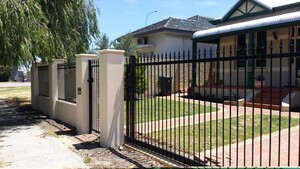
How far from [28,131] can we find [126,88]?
3.88 metres

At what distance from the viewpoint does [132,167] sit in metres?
5.75

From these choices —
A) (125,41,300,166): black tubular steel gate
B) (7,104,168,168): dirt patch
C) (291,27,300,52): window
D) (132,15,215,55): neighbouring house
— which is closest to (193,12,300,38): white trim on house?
(291,27,300,52): window

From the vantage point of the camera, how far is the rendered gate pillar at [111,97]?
7.33 meters

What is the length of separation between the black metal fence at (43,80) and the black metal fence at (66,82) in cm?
126

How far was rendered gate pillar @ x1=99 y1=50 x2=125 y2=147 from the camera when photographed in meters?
7.33

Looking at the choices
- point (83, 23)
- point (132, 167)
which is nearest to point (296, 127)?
point (132, 167)

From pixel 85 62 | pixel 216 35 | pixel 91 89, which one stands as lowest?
pixel 91 89

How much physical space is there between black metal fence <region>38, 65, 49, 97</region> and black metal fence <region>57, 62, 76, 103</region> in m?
1.26

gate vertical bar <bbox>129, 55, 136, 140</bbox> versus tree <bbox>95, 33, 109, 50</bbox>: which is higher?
tree <bbox>95, 33, 109, 50</bbox>

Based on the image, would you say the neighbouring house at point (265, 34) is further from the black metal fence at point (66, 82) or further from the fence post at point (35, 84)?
the fence post at point (35, 84)

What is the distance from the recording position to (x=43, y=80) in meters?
13.8

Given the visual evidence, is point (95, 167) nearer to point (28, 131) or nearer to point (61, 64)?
point (28, 131)

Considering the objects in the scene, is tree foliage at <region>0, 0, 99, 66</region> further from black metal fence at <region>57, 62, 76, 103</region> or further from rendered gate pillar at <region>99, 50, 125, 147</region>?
rendered gate pillar at <region>99, 50, 125, 147</region>

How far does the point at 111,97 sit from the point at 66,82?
207 inches
